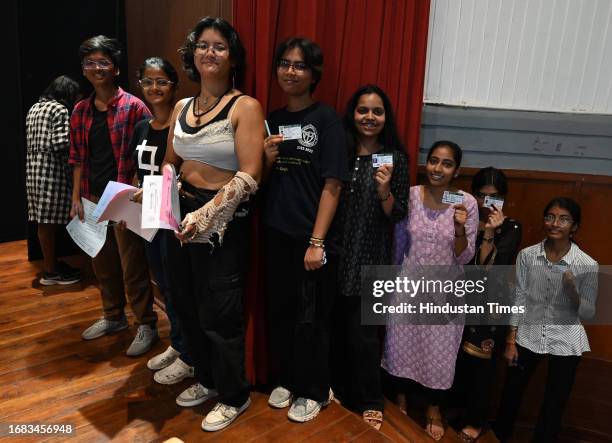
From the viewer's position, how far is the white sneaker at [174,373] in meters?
2.11

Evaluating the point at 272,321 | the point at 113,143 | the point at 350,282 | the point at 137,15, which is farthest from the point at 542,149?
the point at 137,15

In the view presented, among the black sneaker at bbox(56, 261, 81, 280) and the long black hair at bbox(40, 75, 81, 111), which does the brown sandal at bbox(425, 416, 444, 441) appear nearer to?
the black sneaker at bbox(56, 261, 81, 280)

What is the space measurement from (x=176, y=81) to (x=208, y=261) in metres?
0.87

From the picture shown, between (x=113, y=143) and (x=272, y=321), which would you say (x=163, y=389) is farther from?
(x=113, y=143)

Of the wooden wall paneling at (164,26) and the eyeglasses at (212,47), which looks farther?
the wooden wall paneling at (164,26)

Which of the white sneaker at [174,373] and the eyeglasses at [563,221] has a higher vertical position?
the eyeglasses at [563,221]

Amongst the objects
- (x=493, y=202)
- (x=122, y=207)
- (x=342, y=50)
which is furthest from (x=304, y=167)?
(x=493, y=202)

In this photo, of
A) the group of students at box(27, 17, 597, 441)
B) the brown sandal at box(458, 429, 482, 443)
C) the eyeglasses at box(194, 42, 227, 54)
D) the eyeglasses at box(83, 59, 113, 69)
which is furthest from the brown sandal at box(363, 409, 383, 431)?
the eyeglasses at box(83, 59, 113, 69)

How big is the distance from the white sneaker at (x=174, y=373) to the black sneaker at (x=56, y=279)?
1.40m

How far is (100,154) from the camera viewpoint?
2.21 m

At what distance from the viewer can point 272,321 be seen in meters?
1.95

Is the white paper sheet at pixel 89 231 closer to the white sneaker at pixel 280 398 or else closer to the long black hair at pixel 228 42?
the long black hair at pixel 228 42

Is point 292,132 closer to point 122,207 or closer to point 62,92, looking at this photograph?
point 122,207

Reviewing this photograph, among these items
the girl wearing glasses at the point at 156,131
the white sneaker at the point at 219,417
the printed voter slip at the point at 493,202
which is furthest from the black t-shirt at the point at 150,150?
the printed voter slip at the point at 493,202
